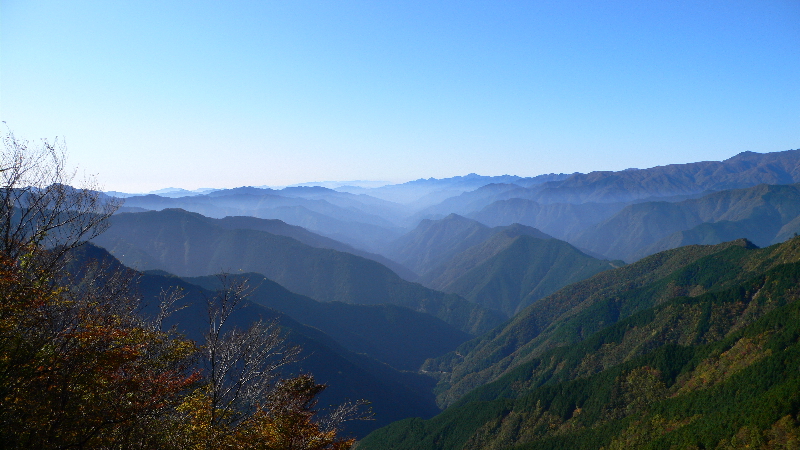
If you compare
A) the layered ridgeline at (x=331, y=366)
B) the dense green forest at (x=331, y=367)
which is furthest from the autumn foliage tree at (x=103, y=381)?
the layered ridgeline at (x=331, y=366)

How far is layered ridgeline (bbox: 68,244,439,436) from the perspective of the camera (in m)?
128

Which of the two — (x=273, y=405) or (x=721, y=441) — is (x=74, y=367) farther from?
(x=721, y=441)

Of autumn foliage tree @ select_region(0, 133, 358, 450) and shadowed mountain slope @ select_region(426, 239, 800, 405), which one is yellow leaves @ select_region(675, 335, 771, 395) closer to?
shadowed mountain slope @ select_region(426, 239, 800, 405)

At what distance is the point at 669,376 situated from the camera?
280ft

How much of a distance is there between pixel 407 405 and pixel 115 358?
160918mm

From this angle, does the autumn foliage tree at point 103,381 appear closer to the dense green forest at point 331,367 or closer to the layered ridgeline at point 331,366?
the dense green forest at point 331,367

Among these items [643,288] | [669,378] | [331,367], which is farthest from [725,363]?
[331,367]

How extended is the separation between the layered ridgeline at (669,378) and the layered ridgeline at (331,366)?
69.9 ft

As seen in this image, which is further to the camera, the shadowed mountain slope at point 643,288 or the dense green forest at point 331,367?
the shadowed mountain slope at point 643,288

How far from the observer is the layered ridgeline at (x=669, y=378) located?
197 feet

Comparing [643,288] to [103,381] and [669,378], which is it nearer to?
[669,378]

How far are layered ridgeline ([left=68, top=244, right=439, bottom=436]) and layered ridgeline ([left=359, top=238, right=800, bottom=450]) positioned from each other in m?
21.3

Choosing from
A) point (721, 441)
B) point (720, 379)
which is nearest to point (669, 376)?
point (720, 379)

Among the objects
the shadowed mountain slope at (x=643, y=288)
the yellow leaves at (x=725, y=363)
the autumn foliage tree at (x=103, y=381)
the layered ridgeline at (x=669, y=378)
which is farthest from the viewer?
the shadowed mountain slope at (x=643, y=288)
